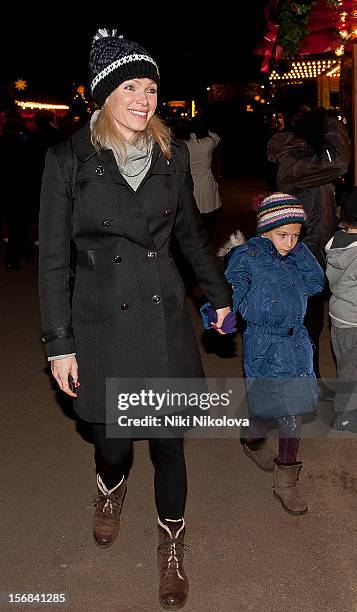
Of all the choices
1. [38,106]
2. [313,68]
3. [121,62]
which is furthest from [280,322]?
[38,106]

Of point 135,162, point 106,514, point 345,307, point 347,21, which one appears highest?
point 347,21

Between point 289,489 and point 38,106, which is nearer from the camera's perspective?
point 289,489

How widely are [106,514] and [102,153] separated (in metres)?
1.73

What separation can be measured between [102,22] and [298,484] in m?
39.0

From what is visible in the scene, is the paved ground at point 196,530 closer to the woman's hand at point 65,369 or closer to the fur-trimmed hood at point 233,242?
the woman's hand at point 65,369

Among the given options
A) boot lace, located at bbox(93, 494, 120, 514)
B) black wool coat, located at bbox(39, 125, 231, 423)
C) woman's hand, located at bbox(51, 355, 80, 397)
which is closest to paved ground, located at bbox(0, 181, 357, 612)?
boot lace, located at bbox(93, 494, 120, 514)

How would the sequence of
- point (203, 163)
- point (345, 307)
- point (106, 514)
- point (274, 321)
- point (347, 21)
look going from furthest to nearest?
point (203, 163) < point (347, 21) < point (345, 307) < point (274, 321) < point (106, 514)

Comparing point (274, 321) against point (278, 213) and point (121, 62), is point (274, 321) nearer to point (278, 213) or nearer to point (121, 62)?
point (278, 213)

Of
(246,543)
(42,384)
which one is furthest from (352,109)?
(246,543)

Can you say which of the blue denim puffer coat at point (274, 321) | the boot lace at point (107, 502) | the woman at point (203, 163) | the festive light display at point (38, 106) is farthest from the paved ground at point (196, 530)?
the festive light display at point (38, 106)

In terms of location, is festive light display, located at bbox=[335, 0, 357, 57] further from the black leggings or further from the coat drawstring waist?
the black leggings

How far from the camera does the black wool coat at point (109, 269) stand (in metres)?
3.05

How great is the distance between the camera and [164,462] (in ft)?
10.9

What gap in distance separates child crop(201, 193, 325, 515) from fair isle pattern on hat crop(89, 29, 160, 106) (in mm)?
1288
